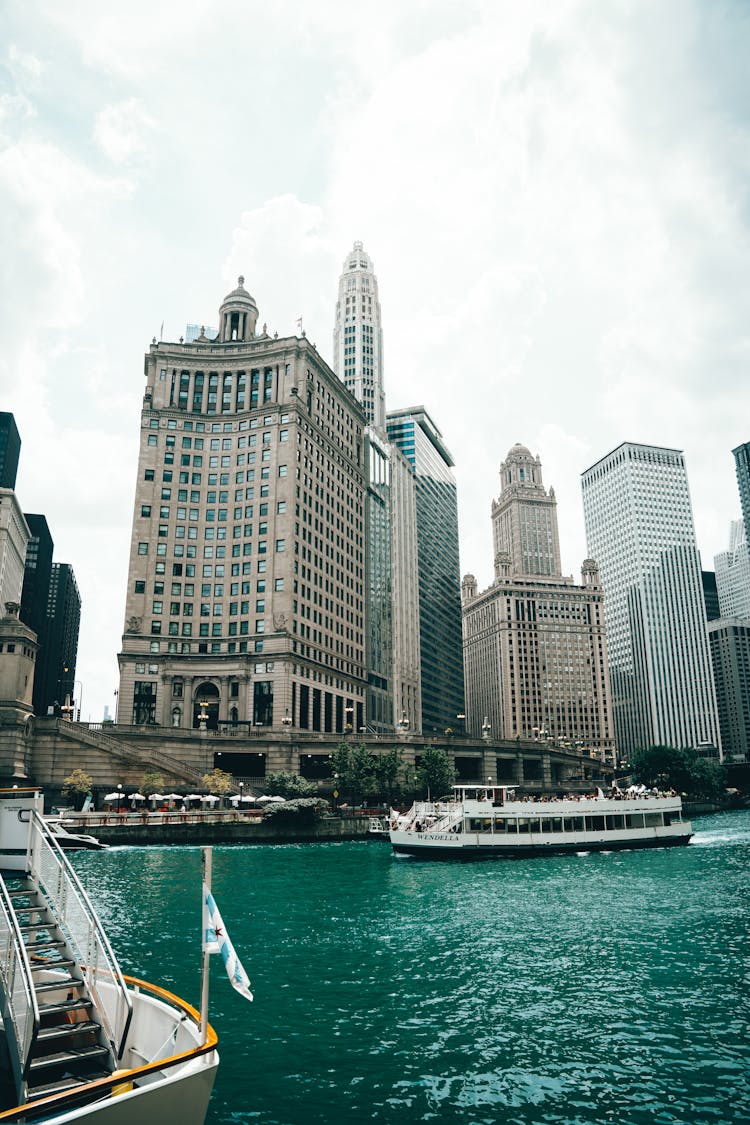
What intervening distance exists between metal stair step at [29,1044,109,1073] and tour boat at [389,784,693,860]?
6712 cm

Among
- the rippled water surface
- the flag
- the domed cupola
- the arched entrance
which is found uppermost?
the domed cupola

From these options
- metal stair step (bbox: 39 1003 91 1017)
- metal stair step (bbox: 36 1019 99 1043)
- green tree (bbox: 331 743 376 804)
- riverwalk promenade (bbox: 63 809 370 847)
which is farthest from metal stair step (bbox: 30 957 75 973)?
green tree (bbox: 331 743 376 804)

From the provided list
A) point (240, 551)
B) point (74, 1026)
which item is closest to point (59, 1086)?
point (74, 1026)

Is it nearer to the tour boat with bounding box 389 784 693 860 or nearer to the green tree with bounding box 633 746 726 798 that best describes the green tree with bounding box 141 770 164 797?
the tour boat with bounding box 389 784 693 860

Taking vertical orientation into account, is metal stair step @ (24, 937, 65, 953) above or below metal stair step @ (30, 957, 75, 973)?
above

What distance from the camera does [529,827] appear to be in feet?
282

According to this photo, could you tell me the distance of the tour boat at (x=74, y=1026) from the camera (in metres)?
14.6

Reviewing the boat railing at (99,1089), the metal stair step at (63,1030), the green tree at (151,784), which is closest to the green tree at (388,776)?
the green tree at (151,784)

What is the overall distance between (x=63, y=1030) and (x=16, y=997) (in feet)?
9.63

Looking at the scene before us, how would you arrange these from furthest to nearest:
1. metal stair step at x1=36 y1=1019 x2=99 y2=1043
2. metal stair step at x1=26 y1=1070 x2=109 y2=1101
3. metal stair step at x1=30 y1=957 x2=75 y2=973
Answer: metal stair step at x1=30 y1=957 x2=75 y2=973 → metal stair step at x1=36 y1=1019 x2=99 y2=1043 → metal stair step at x1=26 y1=1070 x2=109 y2=1101

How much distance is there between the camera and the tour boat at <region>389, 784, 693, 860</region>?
82312 mm

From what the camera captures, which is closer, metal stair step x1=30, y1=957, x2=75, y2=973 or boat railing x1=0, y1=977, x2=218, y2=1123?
boat railing x1=0, y1=977, x2=218, y2=1123

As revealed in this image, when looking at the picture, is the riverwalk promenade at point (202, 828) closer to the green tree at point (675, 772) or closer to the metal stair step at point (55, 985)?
the metal stair step at point (55, 985)

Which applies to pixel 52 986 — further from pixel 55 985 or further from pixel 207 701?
pixel 207 701
